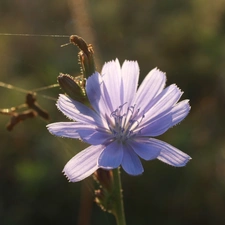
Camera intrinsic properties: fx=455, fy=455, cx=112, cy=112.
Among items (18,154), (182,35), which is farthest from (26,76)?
(182,35)

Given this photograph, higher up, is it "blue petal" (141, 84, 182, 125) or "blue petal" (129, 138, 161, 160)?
"blue petal" (141, 84, 182, 125)

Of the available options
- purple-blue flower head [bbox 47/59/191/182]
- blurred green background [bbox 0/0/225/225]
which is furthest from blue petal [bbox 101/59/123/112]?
blurred green background [bbox 0/0/225/225]

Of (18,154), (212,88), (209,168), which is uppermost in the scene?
(212,88)

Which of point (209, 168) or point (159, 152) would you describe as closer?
point (159, 152)

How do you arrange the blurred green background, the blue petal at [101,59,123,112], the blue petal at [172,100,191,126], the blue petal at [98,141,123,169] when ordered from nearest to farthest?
the blue petal at [98,141,123,169] → the blue petal at [172,100,191,126] → the blue petal at [101,59,123,112] → the blurred green background

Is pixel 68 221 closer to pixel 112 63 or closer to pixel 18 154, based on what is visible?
pixel 18 154

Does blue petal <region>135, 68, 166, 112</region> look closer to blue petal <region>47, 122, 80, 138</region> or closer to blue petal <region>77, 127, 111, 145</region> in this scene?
blue petal <region>77, 127, 111, 145</region>
